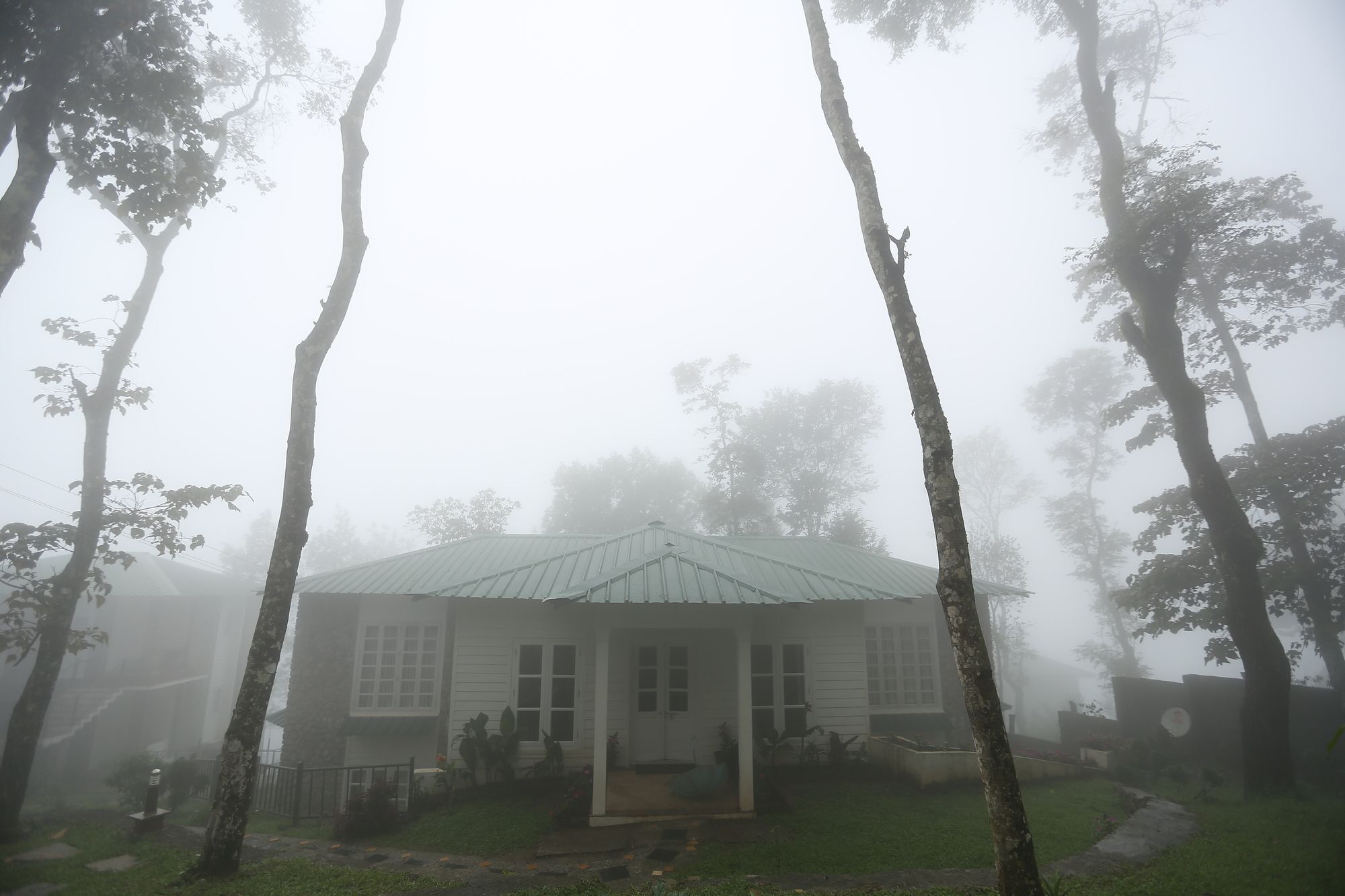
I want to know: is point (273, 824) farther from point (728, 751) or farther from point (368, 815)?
point (728, 751)

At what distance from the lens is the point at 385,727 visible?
12.6 metres

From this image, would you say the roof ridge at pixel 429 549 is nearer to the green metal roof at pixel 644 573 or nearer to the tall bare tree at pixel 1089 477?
the green metal roof at pixel 644 573

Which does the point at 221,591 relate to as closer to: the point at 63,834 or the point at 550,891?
the point at 63,834

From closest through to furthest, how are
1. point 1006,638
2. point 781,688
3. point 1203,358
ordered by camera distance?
point 781,688 → point 1203,358 → point 1006,638

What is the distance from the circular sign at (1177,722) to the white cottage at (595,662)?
5725 millimetres

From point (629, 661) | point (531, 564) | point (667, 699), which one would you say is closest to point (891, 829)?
point (667, 699)

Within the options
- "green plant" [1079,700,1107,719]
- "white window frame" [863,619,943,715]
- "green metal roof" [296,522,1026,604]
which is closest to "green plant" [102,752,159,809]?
"green metal roof" [296,522,1026,604]

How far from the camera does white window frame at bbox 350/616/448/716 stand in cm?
1302

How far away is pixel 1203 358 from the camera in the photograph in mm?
16156

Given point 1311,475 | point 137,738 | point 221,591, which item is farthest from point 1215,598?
point 221,591

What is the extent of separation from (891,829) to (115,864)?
32.8 ft

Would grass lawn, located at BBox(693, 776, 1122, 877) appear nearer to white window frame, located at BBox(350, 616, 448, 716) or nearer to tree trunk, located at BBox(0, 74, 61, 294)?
white window frame, located at BBox(350, 616, 448, 716)

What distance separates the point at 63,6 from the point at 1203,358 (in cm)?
2280

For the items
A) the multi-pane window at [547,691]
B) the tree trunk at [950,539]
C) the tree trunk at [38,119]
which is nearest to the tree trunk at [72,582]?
the tree trunk at [38,119]
